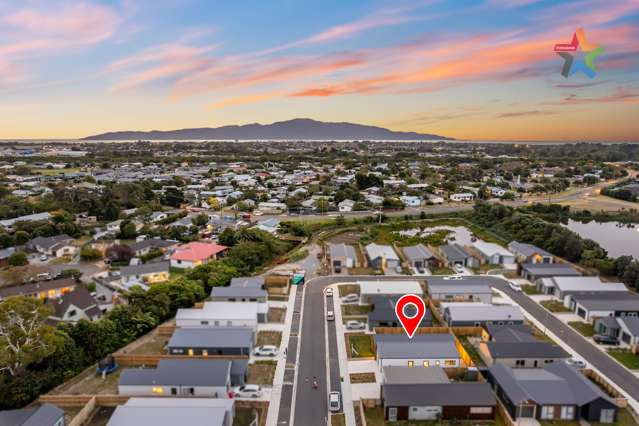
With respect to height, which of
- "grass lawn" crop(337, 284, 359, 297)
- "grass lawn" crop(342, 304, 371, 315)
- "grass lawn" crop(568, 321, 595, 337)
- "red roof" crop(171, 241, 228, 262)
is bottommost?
"grass lawn" crop(568, 321, 595, 337)

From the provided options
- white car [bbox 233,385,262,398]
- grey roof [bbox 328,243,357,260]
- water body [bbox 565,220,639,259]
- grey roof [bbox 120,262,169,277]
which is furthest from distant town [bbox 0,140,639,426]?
water body [bbox 565,220,639,259]

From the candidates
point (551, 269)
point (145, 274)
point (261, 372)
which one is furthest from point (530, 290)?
point (145, 274)

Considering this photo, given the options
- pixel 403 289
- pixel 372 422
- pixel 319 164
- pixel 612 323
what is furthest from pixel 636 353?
pixel 319 164

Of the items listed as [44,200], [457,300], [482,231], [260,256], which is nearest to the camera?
[457,300]

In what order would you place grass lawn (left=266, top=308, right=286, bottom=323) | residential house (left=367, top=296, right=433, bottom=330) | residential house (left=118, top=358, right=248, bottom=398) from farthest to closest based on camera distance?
grass lawn (left=266, top=308, right=286, bottom=323) < residential house (left=367, top=296, right=433, bottom=330) < residential house (left=118, top=358, right=248, bottom=398)

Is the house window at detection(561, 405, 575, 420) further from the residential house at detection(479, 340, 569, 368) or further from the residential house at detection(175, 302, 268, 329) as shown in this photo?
the residential house at detection(175, 302, 268, 329)

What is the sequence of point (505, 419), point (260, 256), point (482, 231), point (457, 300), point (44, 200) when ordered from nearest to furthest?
point (505, 419) < point (457, 300) < point (260, 256) < point (482, 231) < point (44, 200)

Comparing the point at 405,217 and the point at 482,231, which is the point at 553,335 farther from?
the point at 405,217
